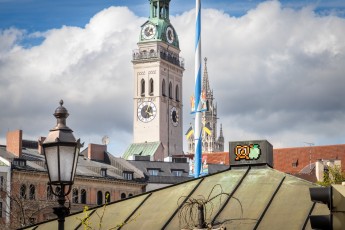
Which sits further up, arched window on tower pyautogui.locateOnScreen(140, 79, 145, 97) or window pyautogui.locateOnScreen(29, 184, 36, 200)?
arched window on tower pyautogui.locateOnScreen(140, 79, 145, 97)

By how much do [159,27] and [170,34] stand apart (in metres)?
4.42

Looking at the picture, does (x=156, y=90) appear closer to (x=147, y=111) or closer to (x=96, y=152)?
(x=147, y=111)

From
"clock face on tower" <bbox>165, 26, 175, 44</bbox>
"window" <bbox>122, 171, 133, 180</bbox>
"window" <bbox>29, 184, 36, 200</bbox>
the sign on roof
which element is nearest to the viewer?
the sign on roof

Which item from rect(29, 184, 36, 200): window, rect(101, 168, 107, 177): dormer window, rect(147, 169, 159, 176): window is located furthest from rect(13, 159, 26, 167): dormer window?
rect(147, 169, 159, 176): window

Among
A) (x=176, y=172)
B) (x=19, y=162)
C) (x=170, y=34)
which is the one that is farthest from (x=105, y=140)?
(x=170, y=34)

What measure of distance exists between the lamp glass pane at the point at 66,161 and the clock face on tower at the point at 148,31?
16106 centimetres

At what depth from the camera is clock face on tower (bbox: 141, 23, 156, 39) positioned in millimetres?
174000

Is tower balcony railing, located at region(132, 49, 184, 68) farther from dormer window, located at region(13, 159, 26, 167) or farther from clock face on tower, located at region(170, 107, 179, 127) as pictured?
dormer window, located at region(13, 159, 26, 167)

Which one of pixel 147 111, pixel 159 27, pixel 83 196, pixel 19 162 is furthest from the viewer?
pixel 159 27

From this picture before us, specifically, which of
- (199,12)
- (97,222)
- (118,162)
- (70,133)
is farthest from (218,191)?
(118,162)

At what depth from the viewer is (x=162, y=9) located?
182 metres

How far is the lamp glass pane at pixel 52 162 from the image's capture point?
526 inches

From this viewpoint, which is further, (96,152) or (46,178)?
(96,152)

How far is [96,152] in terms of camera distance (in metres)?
107
